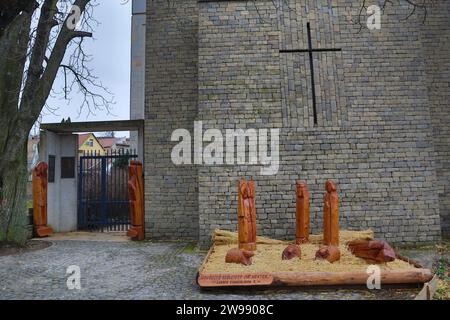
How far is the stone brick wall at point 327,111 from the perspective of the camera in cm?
808

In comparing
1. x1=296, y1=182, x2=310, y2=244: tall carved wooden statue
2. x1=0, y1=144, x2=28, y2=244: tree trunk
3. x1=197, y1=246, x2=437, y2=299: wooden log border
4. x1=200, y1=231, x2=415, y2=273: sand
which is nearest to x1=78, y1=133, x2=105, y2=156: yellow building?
x1=0, y1=144, x2=28, y2=244: tree trunk

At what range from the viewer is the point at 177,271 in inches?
252

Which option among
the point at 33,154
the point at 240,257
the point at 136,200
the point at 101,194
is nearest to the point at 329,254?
the point at 240,257

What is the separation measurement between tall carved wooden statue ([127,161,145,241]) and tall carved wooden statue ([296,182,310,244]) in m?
3.91

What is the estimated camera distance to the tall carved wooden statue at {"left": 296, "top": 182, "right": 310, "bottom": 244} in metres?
7.23

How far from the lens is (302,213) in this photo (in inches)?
285

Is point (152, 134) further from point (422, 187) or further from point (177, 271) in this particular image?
point (422, 187)

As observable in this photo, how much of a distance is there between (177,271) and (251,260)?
4.05 ft

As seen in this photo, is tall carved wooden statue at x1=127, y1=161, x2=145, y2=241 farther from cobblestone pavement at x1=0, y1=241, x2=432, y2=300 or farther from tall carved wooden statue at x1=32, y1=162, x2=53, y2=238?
tall carved wooden statue at x1=32, y1=162, x2=53, y2=238

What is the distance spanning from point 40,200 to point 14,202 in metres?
1.60

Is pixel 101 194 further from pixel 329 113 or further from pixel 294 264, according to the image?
pixel 294 264

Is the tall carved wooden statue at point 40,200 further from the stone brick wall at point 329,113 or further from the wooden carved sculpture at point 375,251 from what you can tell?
the wooden carved sculpture at point 375,251
